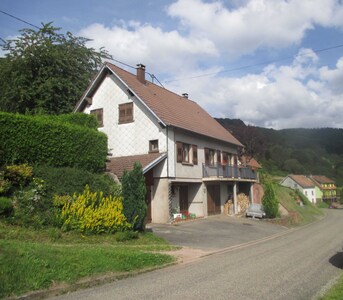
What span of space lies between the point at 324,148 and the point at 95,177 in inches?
6354

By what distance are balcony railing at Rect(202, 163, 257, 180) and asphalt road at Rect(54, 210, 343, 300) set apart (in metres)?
14.7

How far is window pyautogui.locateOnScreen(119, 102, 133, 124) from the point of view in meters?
25.1

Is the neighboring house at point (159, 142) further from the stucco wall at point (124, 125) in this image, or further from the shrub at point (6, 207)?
the shrub at point (6, 207)

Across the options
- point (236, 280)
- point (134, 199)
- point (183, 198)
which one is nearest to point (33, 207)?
point (134, 199)

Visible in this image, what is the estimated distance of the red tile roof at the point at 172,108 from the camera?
962 inches

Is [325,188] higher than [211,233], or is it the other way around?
[325,188]

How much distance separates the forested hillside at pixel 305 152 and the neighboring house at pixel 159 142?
58.9 metres

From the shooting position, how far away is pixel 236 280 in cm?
852

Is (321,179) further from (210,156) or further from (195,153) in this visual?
(195,153)

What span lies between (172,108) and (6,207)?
1655 cm

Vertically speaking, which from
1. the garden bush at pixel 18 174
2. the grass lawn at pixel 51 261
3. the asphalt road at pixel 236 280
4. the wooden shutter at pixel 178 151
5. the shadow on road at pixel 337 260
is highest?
the wooden shutter at pixel 178 151

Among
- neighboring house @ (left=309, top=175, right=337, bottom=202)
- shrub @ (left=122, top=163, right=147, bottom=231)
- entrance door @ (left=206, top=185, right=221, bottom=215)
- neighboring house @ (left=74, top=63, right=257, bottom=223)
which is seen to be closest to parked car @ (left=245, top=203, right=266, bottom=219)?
entrance door @ (left=206, top=185, right=221, bottom=215)

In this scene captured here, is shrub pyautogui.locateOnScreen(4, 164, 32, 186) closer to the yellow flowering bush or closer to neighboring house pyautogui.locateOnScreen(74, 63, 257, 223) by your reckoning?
the yellow flowering bush

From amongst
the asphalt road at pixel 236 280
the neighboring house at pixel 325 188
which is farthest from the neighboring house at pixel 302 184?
the asphalt road at pixel 236 280
